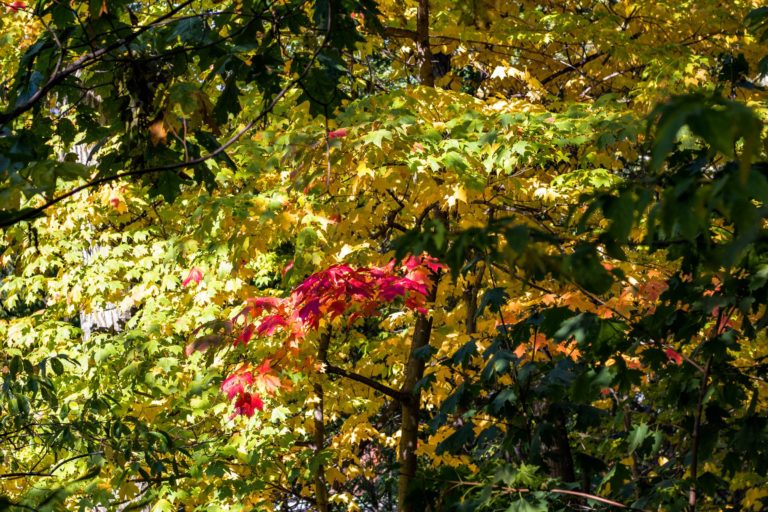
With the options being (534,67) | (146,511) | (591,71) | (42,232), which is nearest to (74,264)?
(42,232)

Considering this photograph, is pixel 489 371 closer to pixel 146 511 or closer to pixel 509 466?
pixel 509 466

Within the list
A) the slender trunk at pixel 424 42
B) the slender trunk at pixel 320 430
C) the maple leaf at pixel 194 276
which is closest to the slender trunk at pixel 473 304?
the slender trunk at pixel 320 430

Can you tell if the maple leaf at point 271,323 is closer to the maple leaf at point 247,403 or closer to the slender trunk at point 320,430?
the maple leaf at point 247,403

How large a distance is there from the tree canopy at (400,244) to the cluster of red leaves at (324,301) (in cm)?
2

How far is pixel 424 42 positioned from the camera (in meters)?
5.48

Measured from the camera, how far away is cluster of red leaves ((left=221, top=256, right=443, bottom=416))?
4180 millimetres

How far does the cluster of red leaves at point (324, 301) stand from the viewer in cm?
418

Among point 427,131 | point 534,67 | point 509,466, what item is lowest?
point 509,466

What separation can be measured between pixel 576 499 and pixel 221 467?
8.10 feet

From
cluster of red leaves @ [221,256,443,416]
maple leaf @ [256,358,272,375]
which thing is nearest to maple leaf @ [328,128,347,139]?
cluster of red leaves @ [221,256,443,416]

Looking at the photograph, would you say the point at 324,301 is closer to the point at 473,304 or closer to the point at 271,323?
the point at 271,323

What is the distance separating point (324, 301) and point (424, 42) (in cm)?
217

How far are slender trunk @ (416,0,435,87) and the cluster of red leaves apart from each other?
1579 mm

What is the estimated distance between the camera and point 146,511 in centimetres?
665
